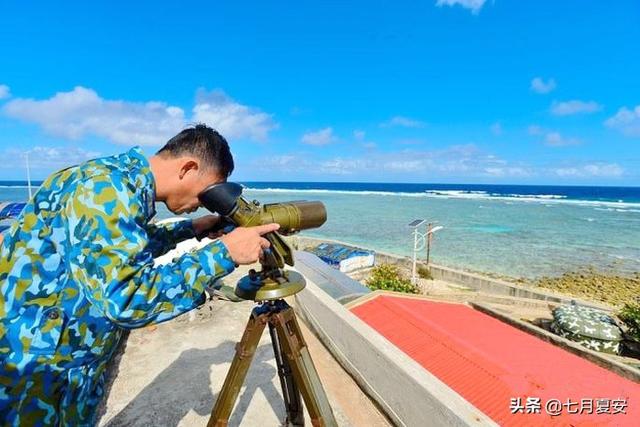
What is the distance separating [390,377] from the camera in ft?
9.08

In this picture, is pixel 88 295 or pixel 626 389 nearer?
pixel 88 295

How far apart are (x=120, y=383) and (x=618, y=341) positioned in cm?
914

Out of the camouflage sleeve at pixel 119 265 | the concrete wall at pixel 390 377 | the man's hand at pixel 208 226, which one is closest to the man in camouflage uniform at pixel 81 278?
the camouflage sleeve at pixel 119 265

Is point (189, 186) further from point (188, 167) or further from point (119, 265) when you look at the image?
point (119, 265)

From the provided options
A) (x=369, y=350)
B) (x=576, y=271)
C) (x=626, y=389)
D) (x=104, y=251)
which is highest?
(x=104, y=251)

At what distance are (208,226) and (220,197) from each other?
0.47 metres

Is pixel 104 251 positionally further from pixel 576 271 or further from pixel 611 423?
pixel 576 271

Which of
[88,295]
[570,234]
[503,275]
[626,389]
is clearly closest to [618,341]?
[626,389]

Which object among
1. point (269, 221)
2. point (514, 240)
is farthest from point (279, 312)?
point (514, 240)

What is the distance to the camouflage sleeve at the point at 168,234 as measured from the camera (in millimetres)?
1700

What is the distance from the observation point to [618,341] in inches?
283

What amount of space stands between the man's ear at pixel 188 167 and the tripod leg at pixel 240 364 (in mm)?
806

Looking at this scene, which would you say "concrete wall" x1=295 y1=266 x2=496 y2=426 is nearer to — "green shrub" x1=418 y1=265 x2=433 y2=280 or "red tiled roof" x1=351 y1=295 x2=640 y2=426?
"red tiled roof" x1=351 y1=295 x2=640 y2=426

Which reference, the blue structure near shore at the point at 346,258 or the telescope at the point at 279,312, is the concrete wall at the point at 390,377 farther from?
the blue structure near shore at the point at 346,258
